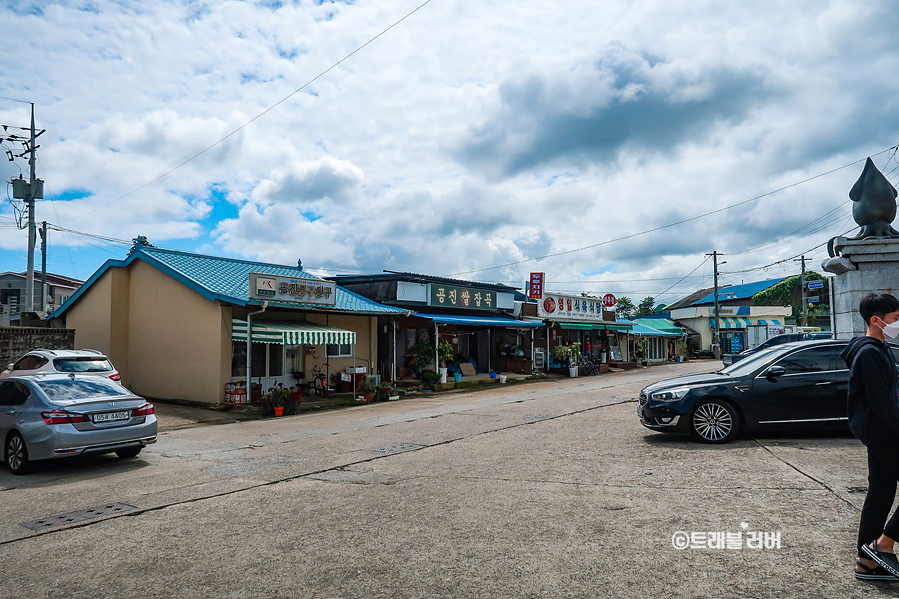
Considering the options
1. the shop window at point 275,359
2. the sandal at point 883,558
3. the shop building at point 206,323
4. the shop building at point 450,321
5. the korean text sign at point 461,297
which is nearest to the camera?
the sandal at point 883,558

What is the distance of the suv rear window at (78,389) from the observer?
8.97m

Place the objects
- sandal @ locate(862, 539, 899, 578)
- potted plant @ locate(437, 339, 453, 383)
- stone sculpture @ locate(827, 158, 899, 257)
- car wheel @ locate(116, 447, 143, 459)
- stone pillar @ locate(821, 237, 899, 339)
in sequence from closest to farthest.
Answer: sandal @ locate(862, 539, 899, 578) < car wheel @ locate(116, 447, 143, 459) < stone pillar @ locate(821, 237, 899, 339) < stone sculpture @ locate(827, 158, 899, 257) < potted plant @ locate(437, 339, 453, 383)

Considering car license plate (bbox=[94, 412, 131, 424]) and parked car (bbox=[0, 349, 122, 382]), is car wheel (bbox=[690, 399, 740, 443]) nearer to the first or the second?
car license plate (bbox=[94, 412, 131, 424])

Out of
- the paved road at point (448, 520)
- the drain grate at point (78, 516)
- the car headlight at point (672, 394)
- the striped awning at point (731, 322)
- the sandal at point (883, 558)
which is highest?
the striped awning at point (731, 322)

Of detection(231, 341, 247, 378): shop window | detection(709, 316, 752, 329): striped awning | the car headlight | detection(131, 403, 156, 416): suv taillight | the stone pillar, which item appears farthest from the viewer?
detection(709, 316, 752, 329): striped awning

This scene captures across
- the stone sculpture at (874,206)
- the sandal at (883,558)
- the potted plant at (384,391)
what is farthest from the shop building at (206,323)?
the sandal at (883,558)

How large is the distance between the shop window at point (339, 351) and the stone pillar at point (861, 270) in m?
14.4

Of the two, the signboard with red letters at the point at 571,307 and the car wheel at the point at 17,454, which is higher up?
the signboard with red letters at the point at 571,307

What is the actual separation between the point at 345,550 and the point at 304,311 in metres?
14.7

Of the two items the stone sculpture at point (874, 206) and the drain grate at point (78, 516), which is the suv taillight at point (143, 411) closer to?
the drain grate at point (78, 516)

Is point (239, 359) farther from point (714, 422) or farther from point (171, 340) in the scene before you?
point (714, 422)

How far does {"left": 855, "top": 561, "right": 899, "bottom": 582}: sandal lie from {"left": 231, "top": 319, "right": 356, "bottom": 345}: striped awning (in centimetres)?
1385

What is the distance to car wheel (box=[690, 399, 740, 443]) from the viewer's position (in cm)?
867

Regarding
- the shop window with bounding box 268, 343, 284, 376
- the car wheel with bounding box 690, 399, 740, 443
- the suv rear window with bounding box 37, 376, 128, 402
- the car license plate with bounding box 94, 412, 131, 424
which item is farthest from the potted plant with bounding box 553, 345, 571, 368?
the car license plate with bounding box 94, 412, 131, 424
